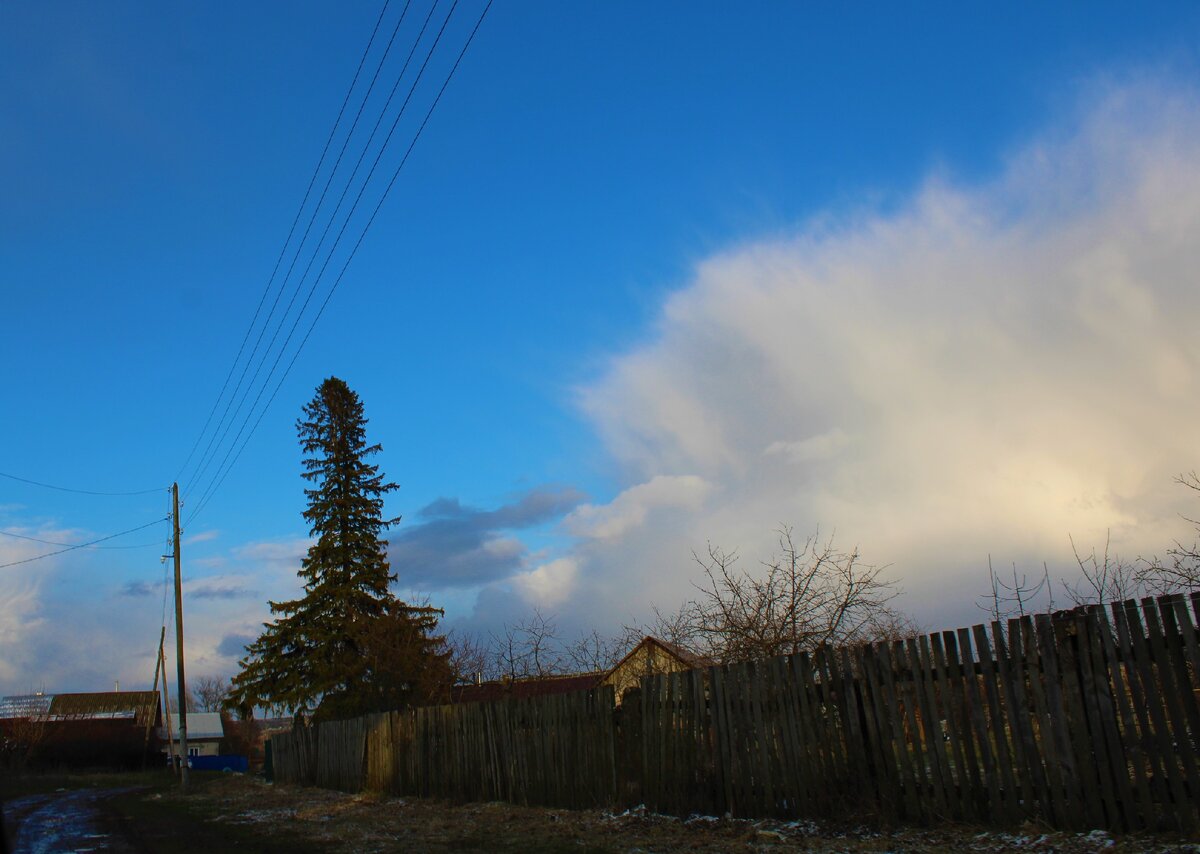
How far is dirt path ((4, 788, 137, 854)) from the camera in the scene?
35.4ft

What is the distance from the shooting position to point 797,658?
28.2ft

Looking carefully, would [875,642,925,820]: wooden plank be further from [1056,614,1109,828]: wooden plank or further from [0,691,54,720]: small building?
[0,691,54,720]: small building

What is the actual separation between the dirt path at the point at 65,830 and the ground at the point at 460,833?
31mm

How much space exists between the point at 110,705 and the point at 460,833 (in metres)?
79.7

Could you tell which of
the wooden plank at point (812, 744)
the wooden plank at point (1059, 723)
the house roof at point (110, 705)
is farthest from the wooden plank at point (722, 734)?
the house roof at point (110, 705)

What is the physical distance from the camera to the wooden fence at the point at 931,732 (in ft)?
19.6

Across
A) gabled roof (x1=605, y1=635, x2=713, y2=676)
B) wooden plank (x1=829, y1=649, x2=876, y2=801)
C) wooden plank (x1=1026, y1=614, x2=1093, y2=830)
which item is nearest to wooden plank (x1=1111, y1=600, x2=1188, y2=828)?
wooden plank (x1=1026, y1=614, x2=1093, y2=830)

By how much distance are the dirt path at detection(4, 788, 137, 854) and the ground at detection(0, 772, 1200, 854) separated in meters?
0.03

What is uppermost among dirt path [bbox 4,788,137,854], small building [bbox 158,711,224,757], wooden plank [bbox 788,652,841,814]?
wooden plank [bbox 788,652,841,814]

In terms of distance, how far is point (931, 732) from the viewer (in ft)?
23.8

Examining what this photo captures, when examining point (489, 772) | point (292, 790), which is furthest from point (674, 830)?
point (292, 790)

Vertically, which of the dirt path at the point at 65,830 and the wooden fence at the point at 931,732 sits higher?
the wooden fence at the point at 931,732

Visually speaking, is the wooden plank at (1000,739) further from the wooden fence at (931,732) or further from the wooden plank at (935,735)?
the wooden plank at (935,735)

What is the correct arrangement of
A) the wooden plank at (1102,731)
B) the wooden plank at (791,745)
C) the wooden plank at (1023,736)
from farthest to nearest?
the wooden plank at (791,745)
the wooden plank at (1023,736)
the wooden plank at (1102,731)
